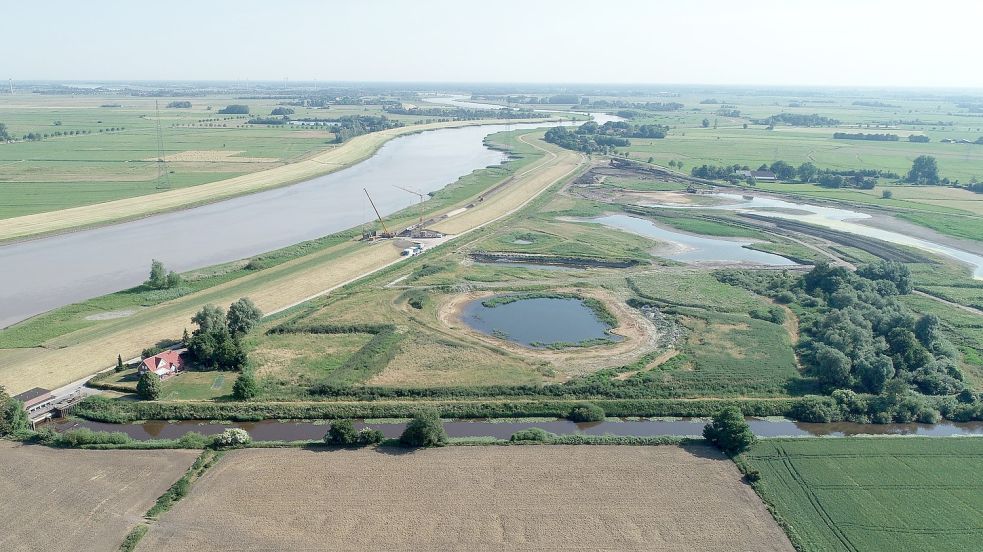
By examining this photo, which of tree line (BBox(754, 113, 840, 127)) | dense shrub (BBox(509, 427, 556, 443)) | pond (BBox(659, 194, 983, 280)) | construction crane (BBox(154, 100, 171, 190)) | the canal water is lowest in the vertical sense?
the canal water

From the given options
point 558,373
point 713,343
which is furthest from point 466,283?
point 713,343

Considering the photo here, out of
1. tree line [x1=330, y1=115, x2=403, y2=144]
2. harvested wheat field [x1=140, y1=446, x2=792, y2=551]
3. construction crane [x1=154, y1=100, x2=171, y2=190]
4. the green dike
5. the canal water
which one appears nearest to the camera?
harvested wheat field [x1=140, y1=446, x2=792, y2=551]

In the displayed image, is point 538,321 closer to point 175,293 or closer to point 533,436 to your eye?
point 533,436

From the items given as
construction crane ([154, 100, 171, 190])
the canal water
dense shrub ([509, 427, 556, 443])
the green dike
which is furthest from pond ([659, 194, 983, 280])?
construction crane ([154, 100, 171, 190])

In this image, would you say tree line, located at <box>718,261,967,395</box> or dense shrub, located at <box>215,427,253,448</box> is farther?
tree line, located at <box>718,261,967,395</box>

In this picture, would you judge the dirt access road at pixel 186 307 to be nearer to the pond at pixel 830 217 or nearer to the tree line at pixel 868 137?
the pond at pixel 830 217

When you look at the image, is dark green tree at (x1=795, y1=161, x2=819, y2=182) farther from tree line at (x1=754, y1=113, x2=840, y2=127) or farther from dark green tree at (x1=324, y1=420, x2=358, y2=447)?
dark green tree at (x1=324, y1=420, x2=358, y2=447)

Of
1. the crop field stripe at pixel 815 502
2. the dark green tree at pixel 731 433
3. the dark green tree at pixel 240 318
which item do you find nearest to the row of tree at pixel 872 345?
the crop field stripe at pixel 815 502

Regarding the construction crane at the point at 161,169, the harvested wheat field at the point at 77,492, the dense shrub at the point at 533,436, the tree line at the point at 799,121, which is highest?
the tree line at the point at 799,121
